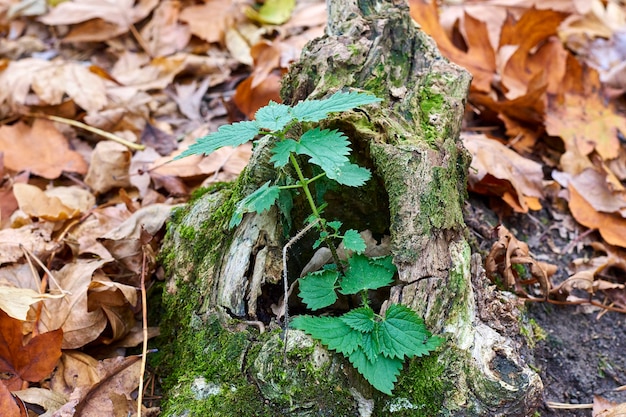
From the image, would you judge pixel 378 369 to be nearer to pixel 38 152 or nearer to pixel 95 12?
pixel 38 152

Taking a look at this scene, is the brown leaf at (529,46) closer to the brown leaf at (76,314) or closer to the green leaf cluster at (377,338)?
the green leaf cluster at (377,338)

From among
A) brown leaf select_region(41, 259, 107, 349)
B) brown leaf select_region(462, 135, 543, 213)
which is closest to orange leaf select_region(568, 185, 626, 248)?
brown leaf select_region(462, 135, 543, 213)

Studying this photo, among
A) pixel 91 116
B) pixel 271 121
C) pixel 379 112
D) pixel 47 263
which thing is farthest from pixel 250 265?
pixel 91 116

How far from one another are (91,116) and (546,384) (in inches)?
112

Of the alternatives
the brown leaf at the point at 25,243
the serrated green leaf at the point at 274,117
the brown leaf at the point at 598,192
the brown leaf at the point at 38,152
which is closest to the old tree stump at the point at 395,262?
the serrated green leaf at the point at 274,117

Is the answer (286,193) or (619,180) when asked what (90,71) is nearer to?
(286,193)

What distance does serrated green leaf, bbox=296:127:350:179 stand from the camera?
1.62m

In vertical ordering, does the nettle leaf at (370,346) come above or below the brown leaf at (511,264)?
above

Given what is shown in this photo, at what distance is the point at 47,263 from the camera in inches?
99.6

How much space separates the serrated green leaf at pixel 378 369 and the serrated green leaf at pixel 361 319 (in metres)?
0.07

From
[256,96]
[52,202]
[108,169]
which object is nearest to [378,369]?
[52,202]

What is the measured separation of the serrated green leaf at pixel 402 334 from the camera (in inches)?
67.4

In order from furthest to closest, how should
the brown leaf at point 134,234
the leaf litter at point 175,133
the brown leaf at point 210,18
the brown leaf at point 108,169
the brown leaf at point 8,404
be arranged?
the brown leaf at point 210,18
the brown leaf at point 108,169
the brown leaf at point 134,234
the leaf litter at point 175,133
the brown leaf at point 8,404

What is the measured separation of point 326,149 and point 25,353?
1330mm
